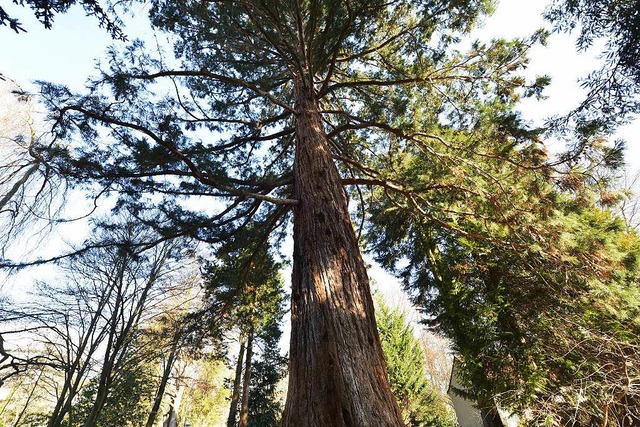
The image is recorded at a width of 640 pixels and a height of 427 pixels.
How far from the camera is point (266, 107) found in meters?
6.68

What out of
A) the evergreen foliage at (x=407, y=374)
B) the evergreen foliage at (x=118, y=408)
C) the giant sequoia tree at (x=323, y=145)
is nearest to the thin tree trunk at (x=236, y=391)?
the evergreen foliage at (x=118, y=408)

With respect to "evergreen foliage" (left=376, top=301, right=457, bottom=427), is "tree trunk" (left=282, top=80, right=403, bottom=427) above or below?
below

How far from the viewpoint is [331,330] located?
170 cm

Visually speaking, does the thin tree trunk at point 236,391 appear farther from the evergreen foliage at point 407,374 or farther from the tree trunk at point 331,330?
the tree trunk at point 331,330

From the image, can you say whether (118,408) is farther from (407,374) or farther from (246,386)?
(407,374)

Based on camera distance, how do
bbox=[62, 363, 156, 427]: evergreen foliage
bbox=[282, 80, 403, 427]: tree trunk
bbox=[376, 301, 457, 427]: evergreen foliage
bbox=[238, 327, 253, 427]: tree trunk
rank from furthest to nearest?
bbox=[376, 301, 457, 427]: evergreen foliage
bbox=[238, 327, 253, 427]: tree trunk
bbox=[62, 363, 156, 427]: evergreen foliage
bbox=[282, 80, 403, 427]: tree trunk

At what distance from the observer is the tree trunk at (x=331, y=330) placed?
142 centimetres

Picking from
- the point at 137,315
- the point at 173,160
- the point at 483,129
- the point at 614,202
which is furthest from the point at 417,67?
the point at 137,315

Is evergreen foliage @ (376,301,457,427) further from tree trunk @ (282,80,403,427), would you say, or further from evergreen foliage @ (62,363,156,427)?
tree trunk @ (282,80,403,427)

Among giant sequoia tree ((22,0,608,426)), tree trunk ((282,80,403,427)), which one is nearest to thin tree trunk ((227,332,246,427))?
giant sequoia tree ((22,0,608,426))

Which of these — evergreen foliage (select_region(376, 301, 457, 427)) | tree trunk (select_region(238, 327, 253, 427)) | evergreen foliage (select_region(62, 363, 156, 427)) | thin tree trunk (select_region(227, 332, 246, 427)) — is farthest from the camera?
evergreen foliage (select_region(376, 301, 457, 427))

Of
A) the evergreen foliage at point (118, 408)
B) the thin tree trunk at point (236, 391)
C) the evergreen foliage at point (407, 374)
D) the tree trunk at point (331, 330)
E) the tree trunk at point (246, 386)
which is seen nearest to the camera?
the tree trunk at point (331, 330)

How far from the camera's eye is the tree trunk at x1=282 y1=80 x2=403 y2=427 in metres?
1.42

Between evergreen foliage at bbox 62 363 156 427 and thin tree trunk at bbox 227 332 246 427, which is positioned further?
thin tree trunk at bbox 227 332 246 427
